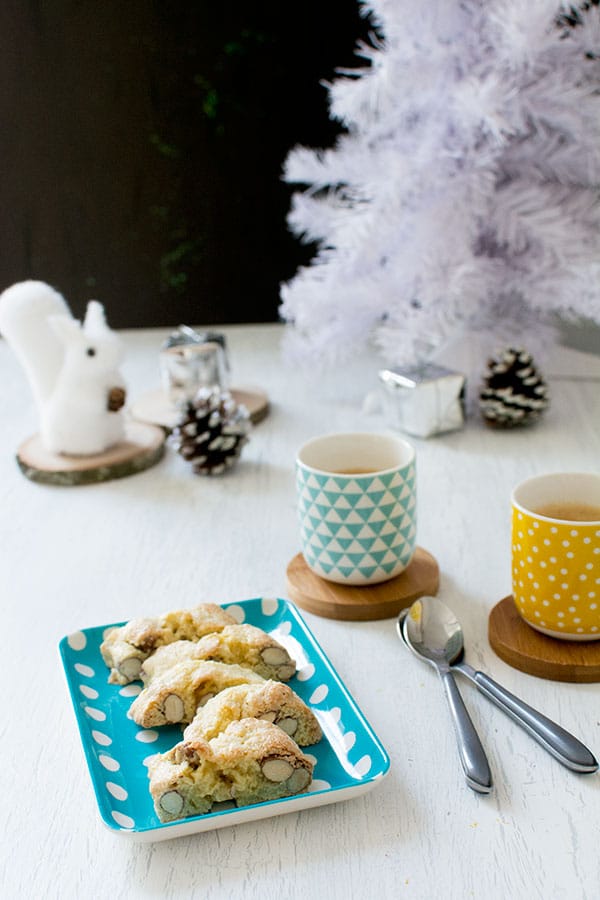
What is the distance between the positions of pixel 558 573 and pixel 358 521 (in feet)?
0.58

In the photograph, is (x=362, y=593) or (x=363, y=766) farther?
(x=362, y=593)

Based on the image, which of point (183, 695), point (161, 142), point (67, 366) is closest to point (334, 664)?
point (183, 695)

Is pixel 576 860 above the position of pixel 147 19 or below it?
below

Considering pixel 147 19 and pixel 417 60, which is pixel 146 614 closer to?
pixel 417 60

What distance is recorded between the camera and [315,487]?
2.63 feet

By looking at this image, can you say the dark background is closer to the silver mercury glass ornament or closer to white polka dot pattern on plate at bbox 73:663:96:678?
the silver mercury glass ornament

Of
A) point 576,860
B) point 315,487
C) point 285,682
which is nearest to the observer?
point 576,860

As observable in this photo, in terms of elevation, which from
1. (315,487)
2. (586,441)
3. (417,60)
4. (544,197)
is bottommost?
(586,441)

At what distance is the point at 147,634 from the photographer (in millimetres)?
714

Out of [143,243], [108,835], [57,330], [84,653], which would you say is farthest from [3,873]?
[143,243]

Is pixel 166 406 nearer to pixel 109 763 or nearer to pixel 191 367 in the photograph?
pixel 191 367

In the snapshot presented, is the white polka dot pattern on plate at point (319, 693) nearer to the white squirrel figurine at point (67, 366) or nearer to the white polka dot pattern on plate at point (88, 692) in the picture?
the white polka dot pattern on plate at point (88, 692)

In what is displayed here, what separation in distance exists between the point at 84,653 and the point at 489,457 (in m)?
0.60

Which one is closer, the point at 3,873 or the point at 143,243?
the point at 3,873
